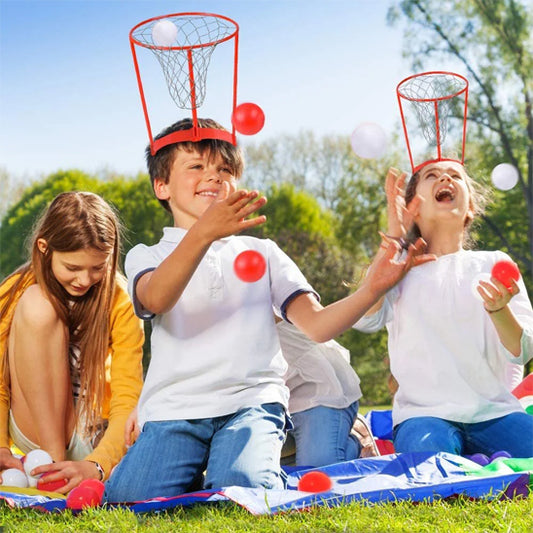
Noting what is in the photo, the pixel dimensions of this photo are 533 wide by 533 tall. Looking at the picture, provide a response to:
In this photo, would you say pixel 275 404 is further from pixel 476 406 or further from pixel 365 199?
pixel 365 199

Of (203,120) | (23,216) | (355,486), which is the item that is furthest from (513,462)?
(23,216)

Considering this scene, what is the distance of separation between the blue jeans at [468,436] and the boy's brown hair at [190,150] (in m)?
1.49

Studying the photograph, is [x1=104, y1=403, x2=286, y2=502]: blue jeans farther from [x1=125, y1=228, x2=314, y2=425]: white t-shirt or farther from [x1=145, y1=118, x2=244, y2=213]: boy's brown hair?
[x1=145, y1=118, x2=244, y2=213]: boy's brown hair

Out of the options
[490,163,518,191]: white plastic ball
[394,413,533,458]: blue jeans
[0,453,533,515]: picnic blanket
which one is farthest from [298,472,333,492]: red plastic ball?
[490,163,518,191]: white plastic ball

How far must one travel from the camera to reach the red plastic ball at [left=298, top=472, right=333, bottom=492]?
10.0 ft

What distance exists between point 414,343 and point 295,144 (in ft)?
62.9

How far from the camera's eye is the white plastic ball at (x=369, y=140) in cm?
402

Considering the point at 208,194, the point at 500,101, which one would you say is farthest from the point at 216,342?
the point at 500,101

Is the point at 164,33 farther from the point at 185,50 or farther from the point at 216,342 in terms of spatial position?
the point at 216,342

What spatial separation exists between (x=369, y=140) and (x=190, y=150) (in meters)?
0.98

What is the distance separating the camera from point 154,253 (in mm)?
3553

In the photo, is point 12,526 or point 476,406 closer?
point 12,526

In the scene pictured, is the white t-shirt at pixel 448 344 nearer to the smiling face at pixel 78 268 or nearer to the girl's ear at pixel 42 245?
the smiling face at pixel 78 268

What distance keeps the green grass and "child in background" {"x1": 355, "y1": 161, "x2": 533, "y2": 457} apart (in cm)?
82
